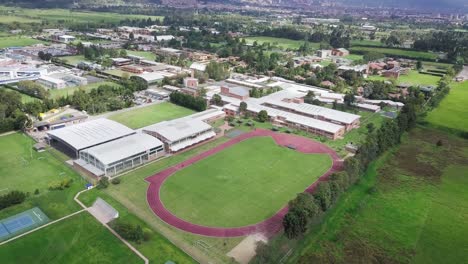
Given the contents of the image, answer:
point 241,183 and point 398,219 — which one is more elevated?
point 398,219

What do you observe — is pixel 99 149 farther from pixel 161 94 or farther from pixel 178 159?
pixel 161 94

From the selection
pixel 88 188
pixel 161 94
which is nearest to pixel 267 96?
pixel 161 94

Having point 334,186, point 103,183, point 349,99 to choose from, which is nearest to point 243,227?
point 334,186

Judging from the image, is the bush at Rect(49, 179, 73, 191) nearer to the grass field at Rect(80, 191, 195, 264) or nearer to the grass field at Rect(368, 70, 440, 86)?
the grass field at Rect(80, 191, 195, 264)

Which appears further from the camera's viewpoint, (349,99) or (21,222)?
(349,99)

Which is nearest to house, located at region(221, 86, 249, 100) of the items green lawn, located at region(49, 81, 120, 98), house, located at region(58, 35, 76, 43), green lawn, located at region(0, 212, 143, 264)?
green lawn, located at region(49, 81, 120, 98)

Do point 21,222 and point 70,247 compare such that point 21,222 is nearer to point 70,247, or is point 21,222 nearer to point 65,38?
point 70,247

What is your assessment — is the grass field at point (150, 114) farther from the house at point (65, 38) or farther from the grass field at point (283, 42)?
the grass field at point (283, 42)
